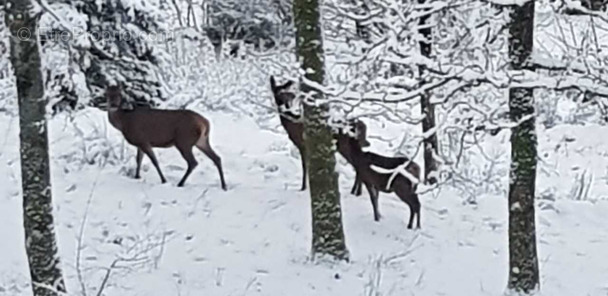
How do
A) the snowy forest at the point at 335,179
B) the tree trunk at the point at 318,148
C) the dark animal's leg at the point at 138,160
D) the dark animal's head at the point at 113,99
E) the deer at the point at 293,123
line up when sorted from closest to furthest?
the snowy forest at the point at 335,179
the tree trunk at the point at 318,148
the deer at the point at 293,123
the dark animal's leg at the point at 138,160
the dark animal's head at the point at 113,99

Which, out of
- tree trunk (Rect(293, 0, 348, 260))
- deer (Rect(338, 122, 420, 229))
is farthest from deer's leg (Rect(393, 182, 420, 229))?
tree trunk (Rect(293, 0, 348, 260))

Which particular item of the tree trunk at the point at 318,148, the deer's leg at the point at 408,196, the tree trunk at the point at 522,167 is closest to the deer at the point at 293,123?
the deer's leg at the point at 408,196

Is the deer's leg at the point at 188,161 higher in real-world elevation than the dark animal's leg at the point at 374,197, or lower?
higher

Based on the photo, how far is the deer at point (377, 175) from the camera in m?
9.62

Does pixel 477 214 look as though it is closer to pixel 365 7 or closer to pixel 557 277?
pixel 557 277

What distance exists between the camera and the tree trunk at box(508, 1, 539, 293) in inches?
299

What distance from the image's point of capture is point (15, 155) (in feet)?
38.4

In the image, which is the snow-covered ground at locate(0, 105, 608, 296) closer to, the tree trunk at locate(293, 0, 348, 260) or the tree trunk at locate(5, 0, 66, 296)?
the tree trunk at locate(293, 0, 348, 260)

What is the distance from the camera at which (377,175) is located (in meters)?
9.74

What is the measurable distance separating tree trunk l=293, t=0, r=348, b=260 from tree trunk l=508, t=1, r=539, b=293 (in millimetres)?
1497

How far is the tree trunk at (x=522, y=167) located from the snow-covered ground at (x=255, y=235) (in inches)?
13.8

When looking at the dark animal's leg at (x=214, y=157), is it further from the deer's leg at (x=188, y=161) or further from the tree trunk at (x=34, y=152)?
the tree trunk at (x=34, y=152)

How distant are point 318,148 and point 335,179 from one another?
0.32 m

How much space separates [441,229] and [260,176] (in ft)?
7.77
